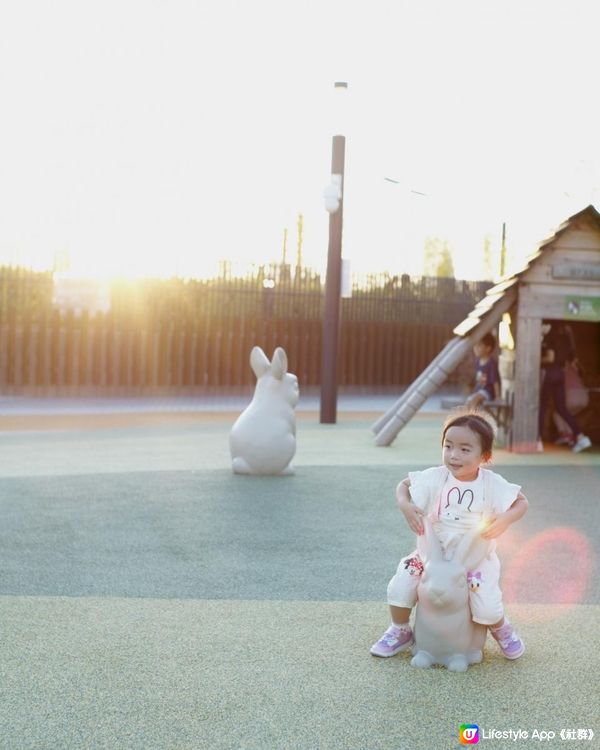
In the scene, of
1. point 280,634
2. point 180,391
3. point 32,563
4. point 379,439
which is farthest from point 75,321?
point 280,634

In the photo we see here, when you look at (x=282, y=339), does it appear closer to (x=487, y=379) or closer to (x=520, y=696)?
(x=487, y=379)

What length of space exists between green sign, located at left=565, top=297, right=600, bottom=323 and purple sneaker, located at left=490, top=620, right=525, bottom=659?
8357 millimetres

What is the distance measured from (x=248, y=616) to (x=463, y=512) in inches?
46.5

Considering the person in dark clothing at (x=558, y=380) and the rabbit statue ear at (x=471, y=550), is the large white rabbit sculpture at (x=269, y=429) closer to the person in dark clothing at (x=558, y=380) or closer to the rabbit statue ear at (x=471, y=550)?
the person in dark clothing at (x=558, y=380)

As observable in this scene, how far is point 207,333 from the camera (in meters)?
19.4

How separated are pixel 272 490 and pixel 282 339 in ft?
38.1

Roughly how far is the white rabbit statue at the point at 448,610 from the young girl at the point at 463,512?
0.17ft

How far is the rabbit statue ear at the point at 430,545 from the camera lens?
4434 mm

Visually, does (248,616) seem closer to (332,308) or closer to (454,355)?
(454,355)

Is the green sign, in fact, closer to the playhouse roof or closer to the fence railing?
the playhouse roof

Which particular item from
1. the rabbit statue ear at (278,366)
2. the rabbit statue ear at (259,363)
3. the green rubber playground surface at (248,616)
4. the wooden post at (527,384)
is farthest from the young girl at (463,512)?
the wooden post at (527,384)

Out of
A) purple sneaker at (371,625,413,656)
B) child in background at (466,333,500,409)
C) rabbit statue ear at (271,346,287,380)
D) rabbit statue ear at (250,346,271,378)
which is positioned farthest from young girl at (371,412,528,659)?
child in background at (466,333,500,409)

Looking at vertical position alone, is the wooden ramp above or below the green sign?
below

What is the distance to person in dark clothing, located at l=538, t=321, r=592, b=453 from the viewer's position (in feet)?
41.1
